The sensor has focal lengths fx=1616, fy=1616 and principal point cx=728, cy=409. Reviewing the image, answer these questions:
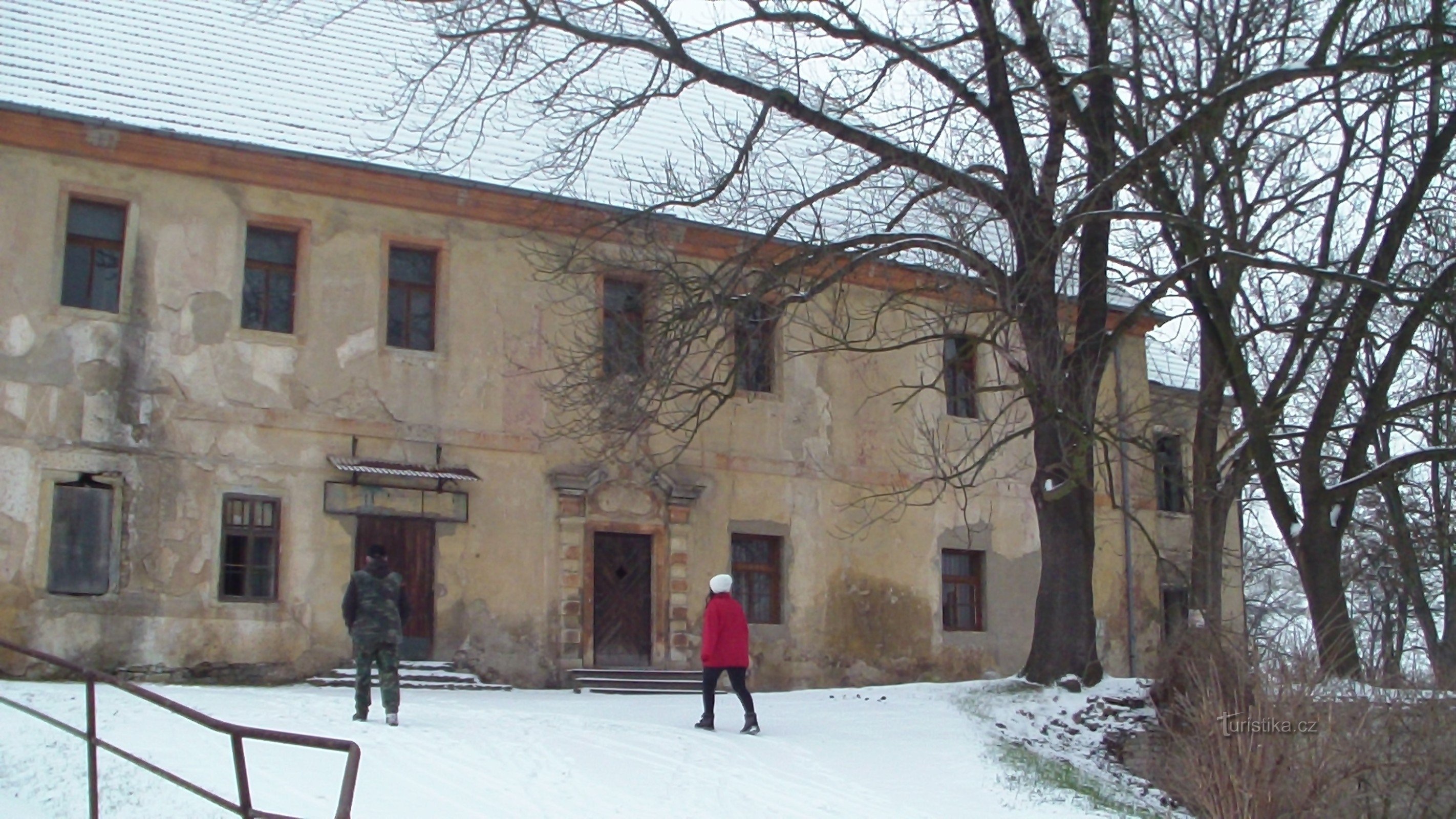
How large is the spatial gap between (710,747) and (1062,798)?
9.22 ft

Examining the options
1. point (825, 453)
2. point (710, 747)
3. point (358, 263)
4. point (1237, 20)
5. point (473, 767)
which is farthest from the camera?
point (825, 453)

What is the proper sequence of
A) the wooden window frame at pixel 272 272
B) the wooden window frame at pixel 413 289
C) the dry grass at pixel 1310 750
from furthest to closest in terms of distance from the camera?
the wooden window frame at pixel 413 289 < the wooden window frame at pixel 272 272 < the dry grass at pixel 1310 750

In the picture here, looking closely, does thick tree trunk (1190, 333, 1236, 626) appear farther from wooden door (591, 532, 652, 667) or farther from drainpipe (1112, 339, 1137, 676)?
wooden door (591, 532, 652, 667)

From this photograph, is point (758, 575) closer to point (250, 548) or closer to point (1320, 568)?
point (250, 548)

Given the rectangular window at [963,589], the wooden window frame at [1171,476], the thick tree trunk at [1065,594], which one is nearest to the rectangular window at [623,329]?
the thick tree trunk at [1065,594]

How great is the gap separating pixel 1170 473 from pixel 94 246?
18.2m

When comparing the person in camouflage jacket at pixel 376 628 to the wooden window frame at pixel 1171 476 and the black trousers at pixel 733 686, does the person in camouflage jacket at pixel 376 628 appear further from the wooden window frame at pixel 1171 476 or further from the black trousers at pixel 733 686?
the wooden window frame at pixel 1171 476

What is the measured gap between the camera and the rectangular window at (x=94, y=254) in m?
18.1

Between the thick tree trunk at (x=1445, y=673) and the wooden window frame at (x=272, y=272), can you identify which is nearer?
the thick tree trunk at (x=1445, y=673)

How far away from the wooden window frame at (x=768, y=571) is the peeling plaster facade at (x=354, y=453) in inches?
4.4

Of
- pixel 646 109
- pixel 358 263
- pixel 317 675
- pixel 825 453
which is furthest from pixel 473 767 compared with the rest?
pixel 646 109

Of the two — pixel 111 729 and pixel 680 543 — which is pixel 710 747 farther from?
pixel 680 543

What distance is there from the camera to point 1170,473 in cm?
2833

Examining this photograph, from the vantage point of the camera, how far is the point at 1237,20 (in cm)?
1545
